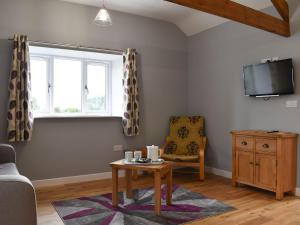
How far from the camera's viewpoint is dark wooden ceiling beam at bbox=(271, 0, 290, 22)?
335 cm

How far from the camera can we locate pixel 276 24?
3.38 m

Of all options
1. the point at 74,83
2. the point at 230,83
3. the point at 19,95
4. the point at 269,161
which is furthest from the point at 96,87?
the point at 269,161

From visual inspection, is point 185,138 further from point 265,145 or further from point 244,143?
point 265,145

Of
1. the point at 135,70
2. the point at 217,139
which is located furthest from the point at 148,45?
the point at 217,139

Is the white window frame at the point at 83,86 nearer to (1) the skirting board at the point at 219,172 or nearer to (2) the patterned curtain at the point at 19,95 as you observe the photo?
(2) the patterned curtain at the point at 19,95

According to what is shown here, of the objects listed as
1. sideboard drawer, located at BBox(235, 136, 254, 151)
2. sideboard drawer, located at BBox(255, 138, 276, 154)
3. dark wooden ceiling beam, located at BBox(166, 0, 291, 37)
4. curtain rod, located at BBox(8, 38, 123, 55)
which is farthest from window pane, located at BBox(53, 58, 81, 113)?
sideboard drawer, located at BBox(255, 138, 276, 154)

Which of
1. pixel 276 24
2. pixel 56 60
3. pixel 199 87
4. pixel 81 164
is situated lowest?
pixel 81 164

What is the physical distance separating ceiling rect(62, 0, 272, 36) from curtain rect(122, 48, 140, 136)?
672 mm

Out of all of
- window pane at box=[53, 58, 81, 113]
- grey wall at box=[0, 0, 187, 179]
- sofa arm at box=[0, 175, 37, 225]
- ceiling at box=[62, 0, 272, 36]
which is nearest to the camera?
sofa arm at box=[0, 175, 37, 225]

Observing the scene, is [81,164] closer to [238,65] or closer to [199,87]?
[199,87]

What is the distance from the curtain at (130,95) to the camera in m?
4.31

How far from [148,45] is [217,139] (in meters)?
2.00

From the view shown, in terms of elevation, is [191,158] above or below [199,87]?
below

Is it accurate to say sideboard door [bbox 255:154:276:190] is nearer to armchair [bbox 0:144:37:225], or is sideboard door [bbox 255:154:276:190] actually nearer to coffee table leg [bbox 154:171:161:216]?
coffee table leg [bbox 154:171:161:216]
